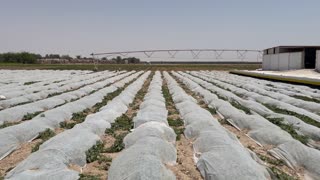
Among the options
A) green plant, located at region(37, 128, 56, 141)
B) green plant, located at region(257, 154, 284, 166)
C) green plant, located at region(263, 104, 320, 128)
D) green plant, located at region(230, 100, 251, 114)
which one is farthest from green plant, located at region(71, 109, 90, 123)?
green plant, located at region(263, 104, 320, 128)

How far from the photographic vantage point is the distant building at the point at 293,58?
94.4 feet

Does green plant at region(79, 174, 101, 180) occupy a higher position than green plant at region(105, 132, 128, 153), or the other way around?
green plant at region(79, 174, 101, 180)

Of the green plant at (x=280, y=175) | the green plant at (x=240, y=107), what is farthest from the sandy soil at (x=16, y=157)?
the green plant at (x=240, y=107)

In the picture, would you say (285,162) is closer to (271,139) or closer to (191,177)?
(271,139)

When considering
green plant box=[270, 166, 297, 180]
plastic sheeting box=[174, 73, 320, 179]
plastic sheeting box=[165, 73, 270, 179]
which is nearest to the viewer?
plastic sheeting box=[165, 73, 270, 179]

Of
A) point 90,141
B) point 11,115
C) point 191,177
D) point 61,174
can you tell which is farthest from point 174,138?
point 11,115

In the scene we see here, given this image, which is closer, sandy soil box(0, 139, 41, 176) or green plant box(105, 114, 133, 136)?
sandy soil box(0, 139, 41, 176)

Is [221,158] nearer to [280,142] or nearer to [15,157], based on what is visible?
[280,142]

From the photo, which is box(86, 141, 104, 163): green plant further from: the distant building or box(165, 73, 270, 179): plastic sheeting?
the distant building

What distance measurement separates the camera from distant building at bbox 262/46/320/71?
28.8 meters

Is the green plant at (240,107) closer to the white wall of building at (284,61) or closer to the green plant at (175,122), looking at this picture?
the green plant at (175,122)

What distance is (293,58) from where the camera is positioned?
2984 cm

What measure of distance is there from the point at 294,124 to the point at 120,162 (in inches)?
177

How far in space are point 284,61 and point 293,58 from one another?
1437mm
